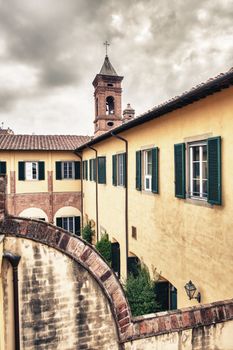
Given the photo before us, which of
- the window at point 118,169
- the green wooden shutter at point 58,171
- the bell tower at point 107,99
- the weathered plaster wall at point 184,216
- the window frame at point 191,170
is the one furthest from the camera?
the bell tower at point 107,99

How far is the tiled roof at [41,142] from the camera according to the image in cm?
1938

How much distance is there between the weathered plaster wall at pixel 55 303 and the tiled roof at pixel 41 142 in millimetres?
16186

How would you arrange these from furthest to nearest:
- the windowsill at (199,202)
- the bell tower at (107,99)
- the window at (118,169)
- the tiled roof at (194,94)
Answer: the bell tower at (107,99), the window at (118,169), the windowsill at (199,202), the tiled roof at (194,94)

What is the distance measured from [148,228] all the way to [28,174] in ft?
43.0

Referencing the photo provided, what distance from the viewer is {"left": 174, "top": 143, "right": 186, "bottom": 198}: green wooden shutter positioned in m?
7.00

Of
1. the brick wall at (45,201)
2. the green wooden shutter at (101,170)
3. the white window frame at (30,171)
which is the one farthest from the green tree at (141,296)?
the white window frame at (30,171)

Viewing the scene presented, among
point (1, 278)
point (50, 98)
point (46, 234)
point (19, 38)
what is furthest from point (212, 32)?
point (50, 98)

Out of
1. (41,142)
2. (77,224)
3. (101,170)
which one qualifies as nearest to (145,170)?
(101,170)

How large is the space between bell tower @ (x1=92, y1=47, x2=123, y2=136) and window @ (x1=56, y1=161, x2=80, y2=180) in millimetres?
3936

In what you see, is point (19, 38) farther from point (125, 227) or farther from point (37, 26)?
point (125, 227)

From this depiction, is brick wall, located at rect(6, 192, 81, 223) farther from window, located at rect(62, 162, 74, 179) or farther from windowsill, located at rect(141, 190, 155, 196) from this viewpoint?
windowsill, located at rect(141, 190, 155, 196)

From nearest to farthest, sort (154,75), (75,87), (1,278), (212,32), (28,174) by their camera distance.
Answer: (1,278) → (212,32) → (28,174) → (154,75) → (75,87)

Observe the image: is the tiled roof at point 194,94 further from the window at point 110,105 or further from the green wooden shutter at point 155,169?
the window at point 110,105

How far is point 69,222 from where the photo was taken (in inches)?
813
